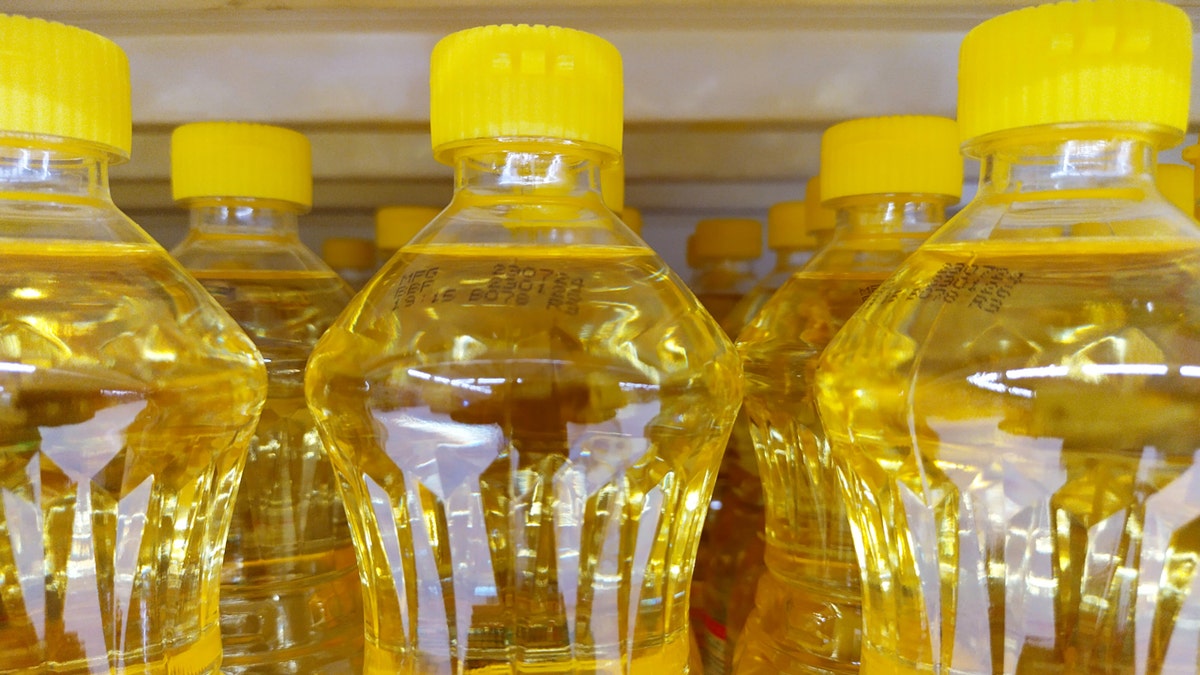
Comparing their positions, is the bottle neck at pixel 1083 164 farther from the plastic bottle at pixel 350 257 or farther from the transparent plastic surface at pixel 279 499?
the plastic bottle at pixel 350 257

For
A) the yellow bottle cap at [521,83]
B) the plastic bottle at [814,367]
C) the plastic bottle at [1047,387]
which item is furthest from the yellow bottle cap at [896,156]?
the yellow bottle cap at [521,83]

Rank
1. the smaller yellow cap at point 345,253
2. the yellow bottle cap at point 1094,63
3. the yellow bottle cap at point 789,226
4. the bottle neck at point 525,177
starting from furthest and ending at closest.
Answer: the smaller yellow cap at point 345,253, the yellow bottle cap at point 789,226, the bottle neck at point 525,177, the yellow bottle cap at point 1094,63

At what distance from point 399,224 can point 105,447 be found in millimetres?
454

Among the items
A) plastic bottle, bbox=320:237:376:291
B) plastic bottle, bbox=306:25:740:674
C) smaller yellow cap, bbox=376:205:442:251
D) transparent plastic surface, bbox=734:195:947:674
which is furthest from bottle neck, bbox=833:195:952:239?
plastic bottle, bbox=320:237:376:291

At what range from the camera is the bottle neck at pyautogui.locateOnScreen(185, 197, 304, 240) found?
63cm

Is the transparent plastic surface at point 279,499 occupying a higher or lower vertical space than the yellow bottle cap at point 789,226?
lower

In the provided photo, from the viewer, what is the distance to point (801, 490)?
2.01ft

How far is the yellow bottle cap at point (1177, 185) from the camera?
0.61 m

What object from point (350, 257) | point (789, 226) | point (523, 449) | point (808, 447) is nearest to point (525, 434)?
point (523, 449)

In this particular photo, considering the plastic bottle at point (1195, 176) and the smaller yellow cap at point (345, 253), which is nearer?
the plastic bottle at point (1195, 176)

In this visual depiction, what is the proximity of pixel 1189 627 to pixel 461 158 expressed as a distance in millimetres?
451

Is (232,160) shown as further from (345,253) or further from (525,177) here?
(345,253)

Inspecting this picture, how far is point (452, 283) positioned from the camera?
46cm

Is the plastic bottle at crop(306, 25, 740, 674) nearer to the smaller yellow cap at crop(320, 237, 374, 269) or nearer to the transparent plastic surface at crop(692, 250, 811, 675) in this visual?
the transparent plastic surface at crop(692, 250, 811, 675)
